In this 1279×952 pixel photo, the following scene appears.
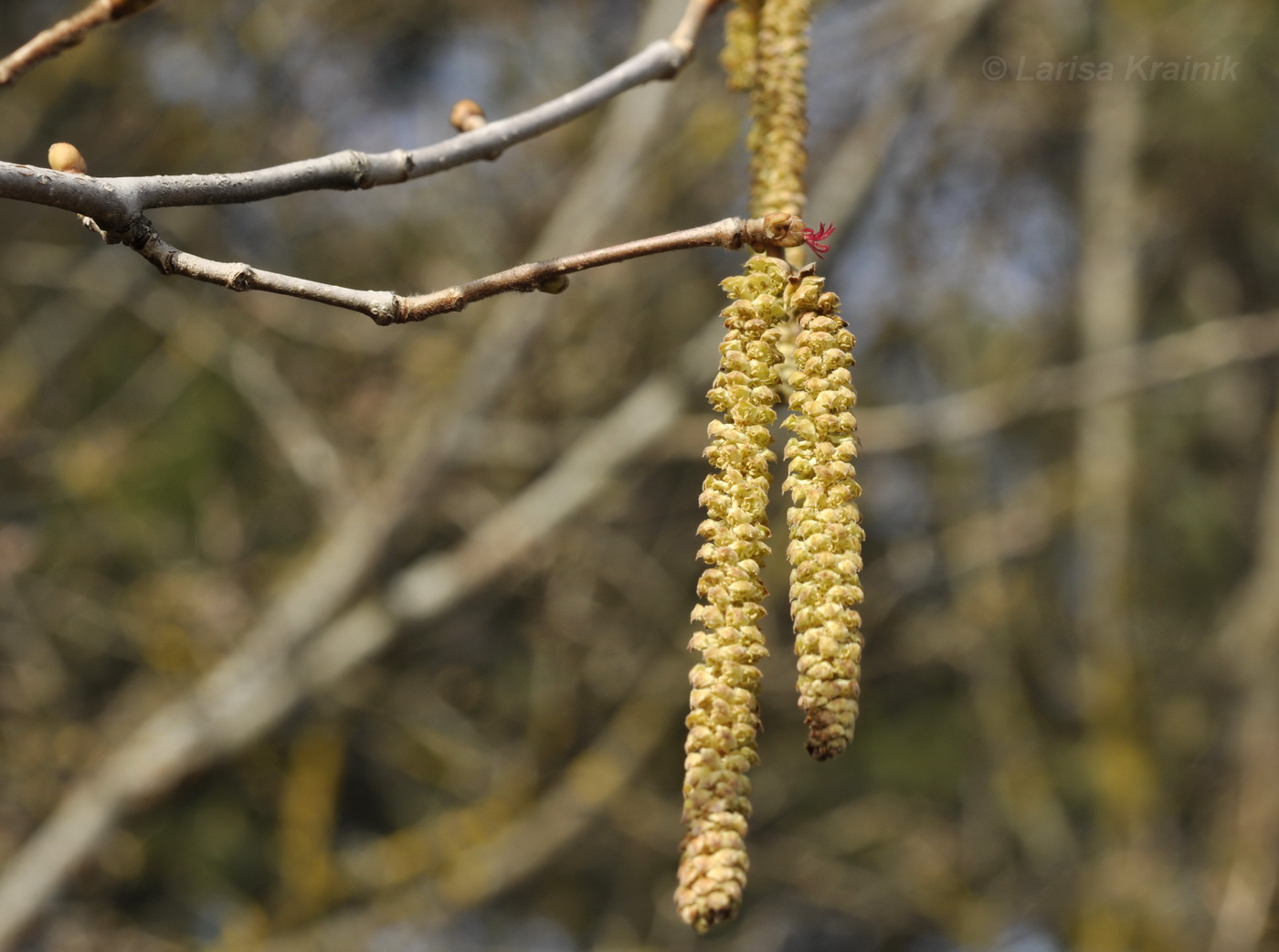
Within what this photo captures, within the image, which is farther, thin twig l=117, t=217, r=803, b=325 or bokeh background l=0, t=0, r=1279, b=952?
bokeh background l=0, t=0, r=1279, b=952

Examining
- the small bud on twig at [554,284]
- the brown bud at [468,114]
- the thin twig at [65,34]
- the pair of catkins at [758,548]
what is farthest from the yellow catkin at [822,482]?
the thin twig at [65,34]

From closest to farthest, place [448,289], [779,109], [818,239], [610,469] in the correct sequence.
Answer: [448,289], [818,239], [779,109], [610,469]

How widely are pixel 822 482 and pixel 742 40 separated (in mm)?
558

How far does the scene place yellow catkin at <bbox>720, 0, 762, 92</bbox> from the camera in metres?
1.06

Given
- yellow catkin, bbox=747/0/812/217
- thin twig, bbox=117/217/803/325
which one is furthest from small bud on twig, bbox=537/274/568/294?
yellow catkin, bbox=747/0/812/217

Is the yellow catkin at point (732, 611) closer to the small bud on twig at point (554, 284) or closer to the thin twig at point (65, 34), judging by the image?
the small bud on twig at point (554, 284)

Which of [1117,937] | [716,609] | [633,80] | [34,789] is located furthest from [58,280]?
[1117,937]

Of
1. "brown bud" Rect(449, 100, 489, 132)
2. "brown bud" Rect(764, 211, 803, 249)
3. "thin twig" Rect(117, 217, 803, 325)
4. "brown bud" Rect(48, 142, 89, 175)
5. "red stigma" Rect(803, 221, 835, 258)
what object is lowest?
"thin twig" Rect(117, 217, 803, 325)

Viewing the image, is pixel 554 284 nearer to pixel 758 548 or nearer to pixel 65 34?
pixel 758 548

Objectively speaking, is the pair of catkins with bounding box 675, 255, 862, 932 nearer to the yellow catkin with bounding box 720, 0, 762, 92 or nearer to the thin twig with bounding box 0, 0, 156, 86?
the yellow catkin with bounding box 720, 0, 762, 92

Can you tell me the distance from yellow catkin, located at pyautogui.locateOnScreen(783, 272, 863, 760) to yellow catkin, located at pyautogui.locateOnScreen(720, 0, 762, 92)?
40 cm

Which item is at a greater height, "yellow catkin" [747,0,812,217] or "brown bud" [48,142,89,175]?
"yellow catkin" [747,0,812,217]

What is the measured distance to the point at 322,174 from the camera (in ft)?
2.63

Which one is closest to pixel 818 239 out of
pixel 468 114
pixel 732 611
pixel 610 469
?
pixel 732 611
